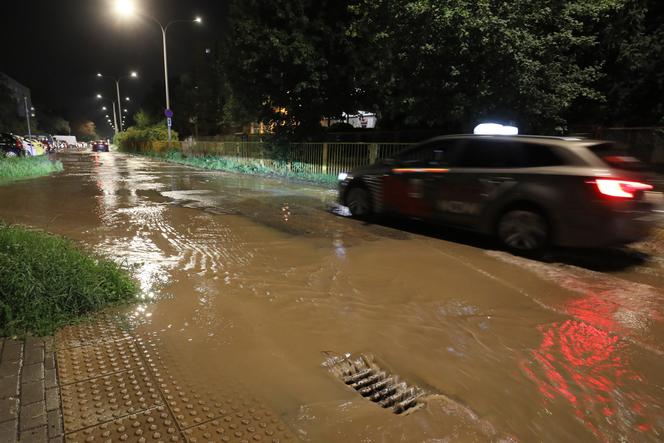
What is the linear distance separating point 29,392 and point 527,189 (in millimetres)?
5562

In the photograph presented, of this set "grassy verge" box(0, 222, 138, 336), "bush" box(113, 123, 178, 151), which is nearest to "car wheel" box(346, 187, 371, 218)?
"grassy verge" box(0, 222, 138, 336)

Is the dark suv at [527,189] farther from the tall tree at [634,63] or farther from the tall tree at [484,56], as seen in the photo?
the tall tree at [634,63]

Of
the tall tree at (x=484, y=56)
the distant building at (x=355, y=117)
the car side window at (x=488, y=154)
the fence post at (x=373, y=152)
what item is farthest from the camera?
the distant building at (x=355, y=117)

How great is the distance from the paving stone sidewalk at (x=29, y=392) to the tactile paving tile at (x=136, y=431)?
136 mm

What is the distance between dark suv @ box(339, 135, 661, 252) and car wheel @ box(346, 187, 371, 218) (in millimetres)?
603

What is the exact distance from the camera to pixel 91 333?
3.39 m

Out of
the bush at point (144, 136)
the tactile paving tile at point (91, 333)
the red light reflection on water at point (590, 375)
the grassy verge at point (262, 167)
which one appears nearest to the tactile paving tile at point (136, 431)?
the tactile paving tile at point (91, 333)

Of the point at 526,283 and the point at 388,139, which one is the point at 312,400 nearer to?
the point at 526,283

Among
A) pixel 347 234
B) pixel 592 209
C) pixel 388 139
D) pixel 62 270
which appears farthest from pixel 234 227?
pixel 388 139

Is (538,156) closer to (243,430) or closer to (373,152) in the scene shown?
(243,430)

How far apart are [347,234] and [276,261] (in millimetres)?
1985

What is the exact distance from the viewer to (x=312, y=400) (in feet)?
8.66

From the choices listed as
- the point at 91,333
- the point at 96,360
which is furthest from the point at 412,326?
the point at 91,333

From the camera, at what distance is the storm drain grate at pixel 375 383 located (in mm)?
2660
